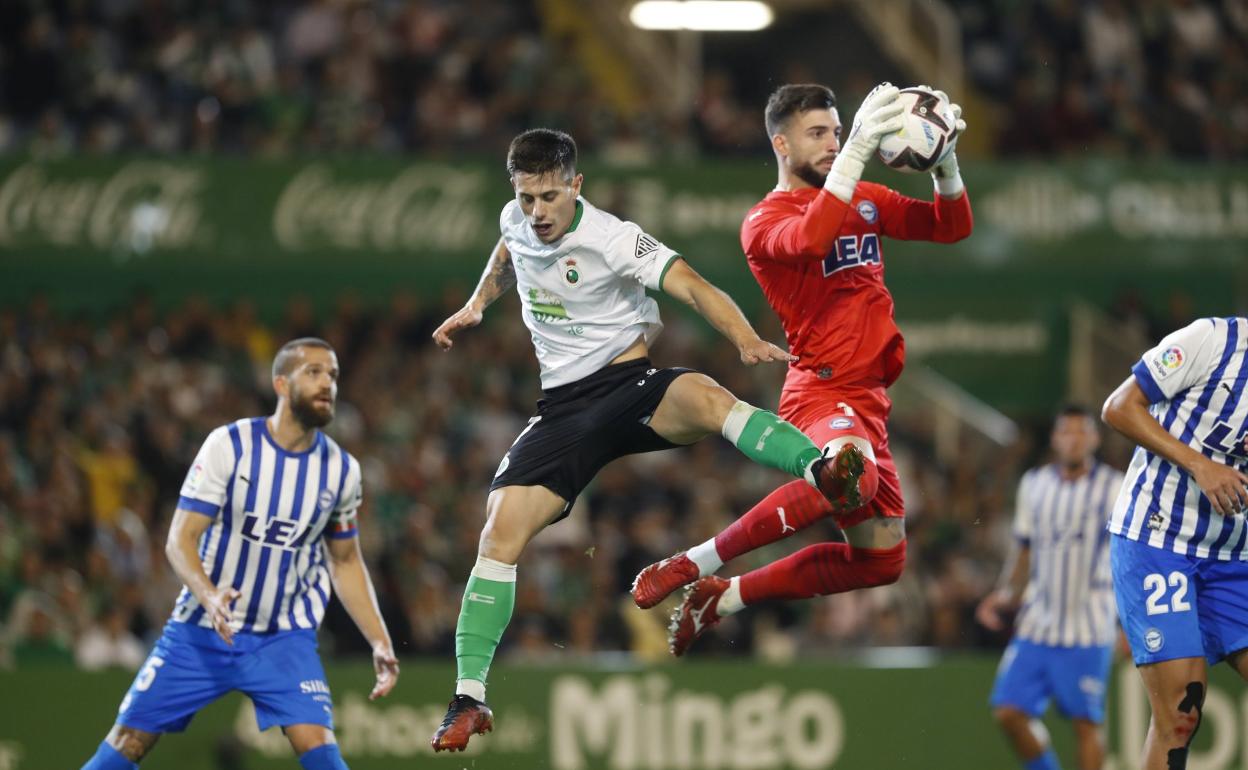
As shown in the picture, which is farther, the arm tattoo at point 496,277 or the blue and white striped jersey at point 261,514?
the blue and white striped jersey at point 261,514

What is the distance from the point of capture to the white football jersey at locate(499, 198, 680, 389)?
654cm

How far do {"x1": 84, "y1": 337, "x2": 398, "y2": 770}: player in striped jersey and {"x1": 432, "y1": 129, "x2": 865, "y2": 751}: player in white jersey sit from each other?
1029mm

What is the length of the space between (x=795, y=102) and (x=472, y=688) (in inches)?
103

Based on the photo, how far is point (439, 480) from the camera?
41.9 feet

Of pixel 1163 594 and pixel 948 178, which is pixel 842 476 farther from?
pixel 948 178

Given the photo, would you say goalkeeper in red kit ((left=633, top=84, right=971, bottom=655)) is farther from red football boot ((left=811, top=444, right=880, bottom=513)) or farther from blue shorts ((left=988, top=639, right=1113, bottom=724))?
blue shorts ((left=988, top=639, right=1113, bottom=724))

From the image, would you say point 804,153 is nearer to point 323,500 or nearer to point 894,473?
point 894,473

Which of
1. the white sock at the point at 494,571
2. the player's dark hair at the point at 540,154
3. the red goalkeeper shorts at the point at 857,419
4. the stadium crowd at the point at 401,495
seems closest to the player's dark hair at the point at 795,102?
the player's dark hair at the point at 540,154

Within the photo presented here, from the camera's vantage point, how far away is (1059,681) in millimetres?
9695

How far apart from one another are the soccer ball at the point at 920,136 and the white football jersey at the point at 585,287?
917mm

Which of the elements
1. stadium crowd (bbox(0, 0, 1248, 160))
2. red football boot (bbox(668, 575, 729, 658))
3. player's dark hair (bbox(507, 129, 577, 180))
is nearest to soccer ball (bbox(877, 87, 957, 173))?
player's dark hair (bbox(507, 129, 577, 180))

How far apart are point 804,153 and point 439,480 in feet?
21.5

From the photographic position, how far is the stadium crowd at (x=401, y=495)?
36.8ft

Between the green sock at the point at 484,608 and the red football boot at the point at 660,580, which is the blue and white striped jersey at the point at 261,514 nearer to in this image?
the green sock at the point at 484,608
